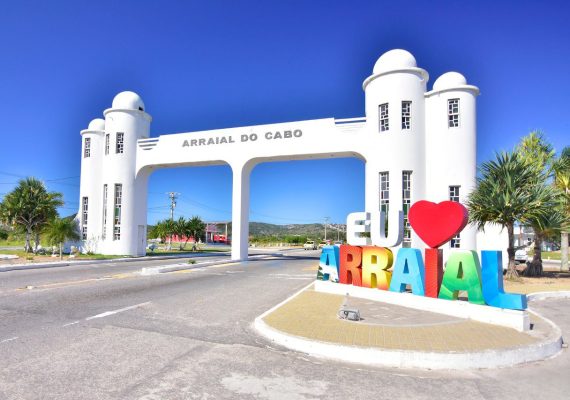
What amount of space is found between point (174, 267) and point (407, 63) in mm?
17066

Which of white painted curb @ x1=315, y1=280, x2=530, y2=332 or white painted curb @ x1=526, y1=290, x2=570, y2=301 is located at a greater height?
white painted curb @ x1=315, y1=280, x2=530, y2=332

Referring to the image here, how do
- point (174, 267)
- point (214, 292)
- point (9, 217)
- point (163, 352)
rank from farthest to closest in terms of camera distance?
point (9, 217) < point (174, 267) < point (214, 292) < point (163, 352)

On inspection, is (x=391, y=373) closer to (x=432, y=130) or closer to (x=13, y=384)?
(x=13, y=384)

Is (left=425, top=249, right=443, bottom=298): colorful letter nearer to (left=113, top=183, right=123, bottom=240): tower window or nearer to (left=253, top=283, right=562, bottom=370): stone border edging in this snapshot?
(left=253, top=283, right=562, bottom=370): stone border edging

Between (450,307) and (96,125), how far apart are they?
33.8 metres

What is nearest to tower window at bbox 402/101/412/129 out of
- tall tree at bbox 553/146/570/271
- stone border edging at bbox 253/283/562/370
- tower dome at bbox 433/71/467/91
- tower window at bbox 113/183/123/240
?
tower dome at bbox 433/71/467/91

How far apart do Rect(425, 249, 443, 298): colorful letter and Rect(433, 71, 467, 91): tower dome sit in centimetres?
1531

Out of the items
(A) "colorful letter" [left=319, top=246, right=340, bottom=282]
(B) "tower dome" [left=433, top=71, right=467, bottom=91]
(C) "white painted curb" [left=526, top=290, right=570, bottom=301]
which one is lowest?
(C) "white painted curb" [left=526, top=290, right=570, bottom=301]

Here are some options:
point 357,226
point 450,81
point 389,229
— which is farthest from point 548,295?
point 450,81

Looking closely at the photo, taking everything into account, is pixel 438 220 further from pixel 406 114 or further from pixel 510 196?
pixel 406 114

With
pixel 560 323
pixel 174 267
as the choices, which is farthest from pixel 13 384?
pixel 174 267

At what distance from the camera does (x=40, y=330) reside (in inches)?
308

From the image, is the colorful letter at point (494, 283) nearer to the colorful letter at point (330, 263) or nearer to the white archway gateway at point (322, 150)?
the colorful letter at point (330, 263)

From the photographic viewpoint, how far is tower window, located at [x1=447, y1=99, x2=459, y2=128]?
22.6 metres
